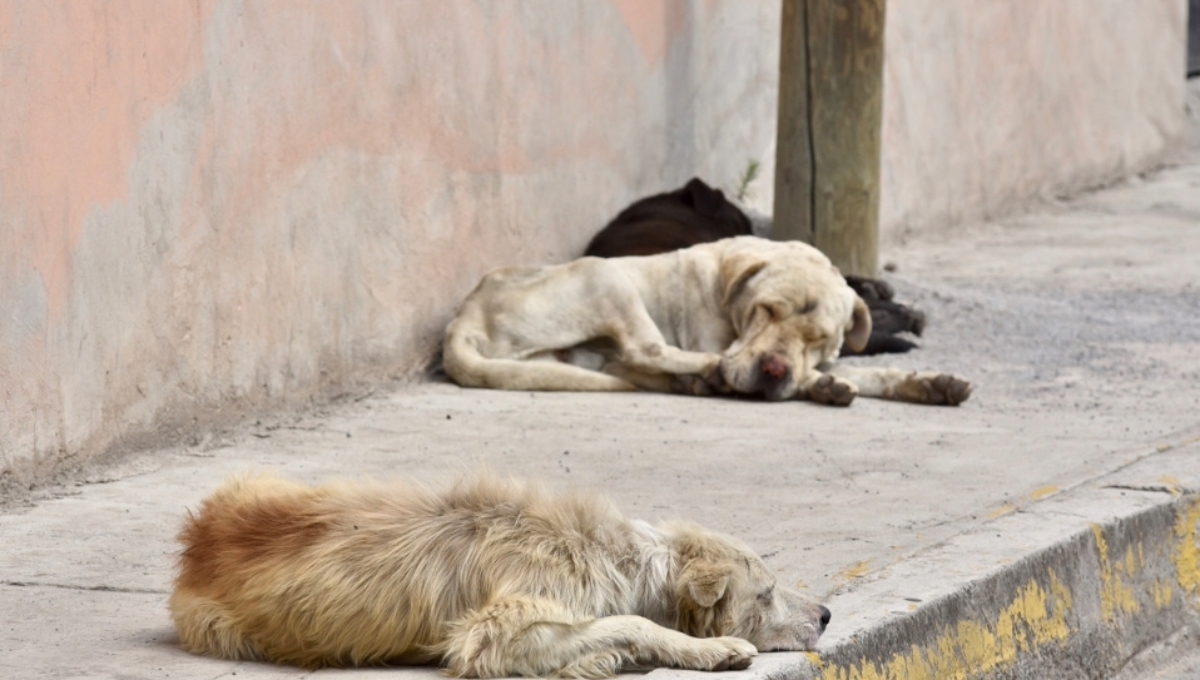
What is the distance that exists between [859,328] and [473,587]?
15.9 ft

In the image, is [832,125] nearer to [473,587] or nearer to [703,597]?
[703,597]

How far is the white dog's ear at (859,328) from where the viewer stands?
770 cm

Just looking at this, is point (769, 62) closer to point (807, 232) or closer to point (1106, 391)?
point (807, 232)

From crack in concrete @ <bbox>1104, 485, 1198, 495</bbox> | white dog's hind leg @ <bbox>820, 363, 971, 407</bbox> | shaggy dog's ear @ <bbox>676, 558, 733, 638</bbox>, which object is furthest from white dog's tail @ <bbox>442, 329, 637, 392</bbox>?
shaggy dog's ear @ <bbox>676, 558, 733, 638</bbox>

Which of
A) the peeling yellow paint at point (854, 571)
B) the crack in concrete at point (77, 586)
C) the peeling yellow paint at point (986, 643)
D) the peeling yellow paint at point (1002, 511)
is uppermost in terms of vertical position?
the crack in concrete at point (77, 586)

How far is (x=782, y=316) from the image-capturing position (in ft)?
24.1

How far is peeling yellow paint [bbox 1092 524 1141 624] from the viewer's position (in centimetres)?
465

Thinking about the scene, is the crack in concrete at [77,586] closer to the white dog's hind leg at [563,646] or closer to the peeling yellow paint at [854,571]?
the white dog's hind leg at [563,646]

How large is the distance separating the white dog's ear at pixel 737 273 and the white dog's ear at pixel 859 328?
0.51 m

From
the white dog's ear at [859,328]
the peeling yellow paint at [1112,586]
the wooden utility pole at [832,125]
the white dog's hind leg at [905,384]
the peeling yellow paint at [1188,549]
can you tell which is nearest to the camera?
the peeling yellow paint at [1112,586]

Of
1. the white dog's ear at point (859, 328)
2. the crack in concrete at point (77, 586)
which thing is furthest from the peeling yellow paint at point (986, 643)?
the white dog's ear at point (859, 328)

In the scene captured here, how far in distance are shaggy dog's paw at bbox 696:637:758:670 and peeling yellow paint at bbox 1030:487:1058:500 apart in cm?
207

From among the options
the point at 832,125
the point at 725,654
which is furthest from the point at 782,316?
the point at 725,654

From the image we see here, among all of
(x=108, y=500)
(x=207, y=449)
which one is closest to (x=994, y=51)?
(x=207, y=449)
